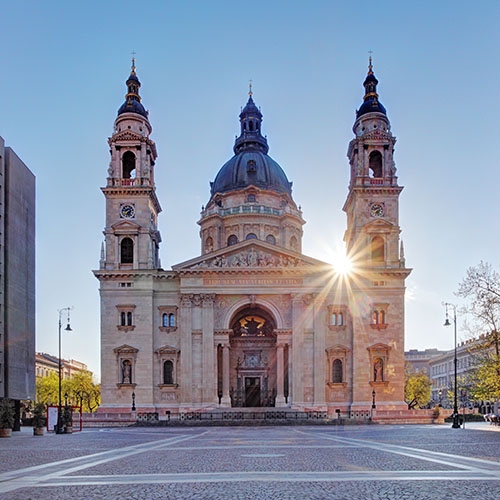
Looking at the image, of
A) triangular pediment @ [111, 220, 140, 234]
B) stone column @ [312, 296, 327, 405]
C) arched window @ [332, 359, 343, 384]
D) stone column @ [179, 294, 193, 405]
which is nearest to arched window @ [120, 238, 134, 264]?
triangular pediment @ [111, 220, 140, 234]

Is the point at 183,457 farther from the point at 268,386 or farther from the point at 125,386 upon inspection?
the point at 268,386

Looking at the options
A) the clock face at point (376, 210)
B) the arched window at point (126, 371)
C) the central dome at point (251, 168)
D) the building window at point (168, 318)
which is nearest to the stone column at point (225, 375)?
the building window at point (168, 318)

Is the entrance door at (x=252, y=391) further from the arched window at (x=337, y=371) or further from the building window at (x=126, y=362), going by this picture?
the building window at (x=126, y=362)

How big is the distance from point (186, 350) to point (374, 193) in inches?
929

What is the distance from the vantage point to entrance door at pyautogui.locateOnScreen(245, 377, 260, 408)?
67.9 m

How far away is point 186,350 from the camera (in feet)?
206

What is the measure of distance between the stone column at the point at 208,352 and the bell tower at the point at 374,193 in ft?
48.7

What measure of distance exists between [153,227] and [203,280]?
8.19m

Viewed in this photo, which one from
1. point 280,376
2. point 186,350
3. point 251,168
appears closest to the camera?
point 186,350

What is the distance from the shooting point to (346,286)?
64.8 m

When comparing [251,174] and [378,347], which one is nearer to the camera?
[378,347]

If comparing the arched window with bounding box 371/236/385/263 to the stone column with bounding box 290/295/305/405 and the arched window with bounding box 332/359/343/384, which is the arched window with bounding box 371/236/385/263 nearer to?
the stone column with bounding box 290/295/305/405

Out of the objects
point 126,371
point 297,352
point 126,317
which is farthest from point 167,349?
point 297,352

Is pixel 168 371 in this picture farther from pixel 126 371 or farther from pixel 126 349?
pixel 126 349
